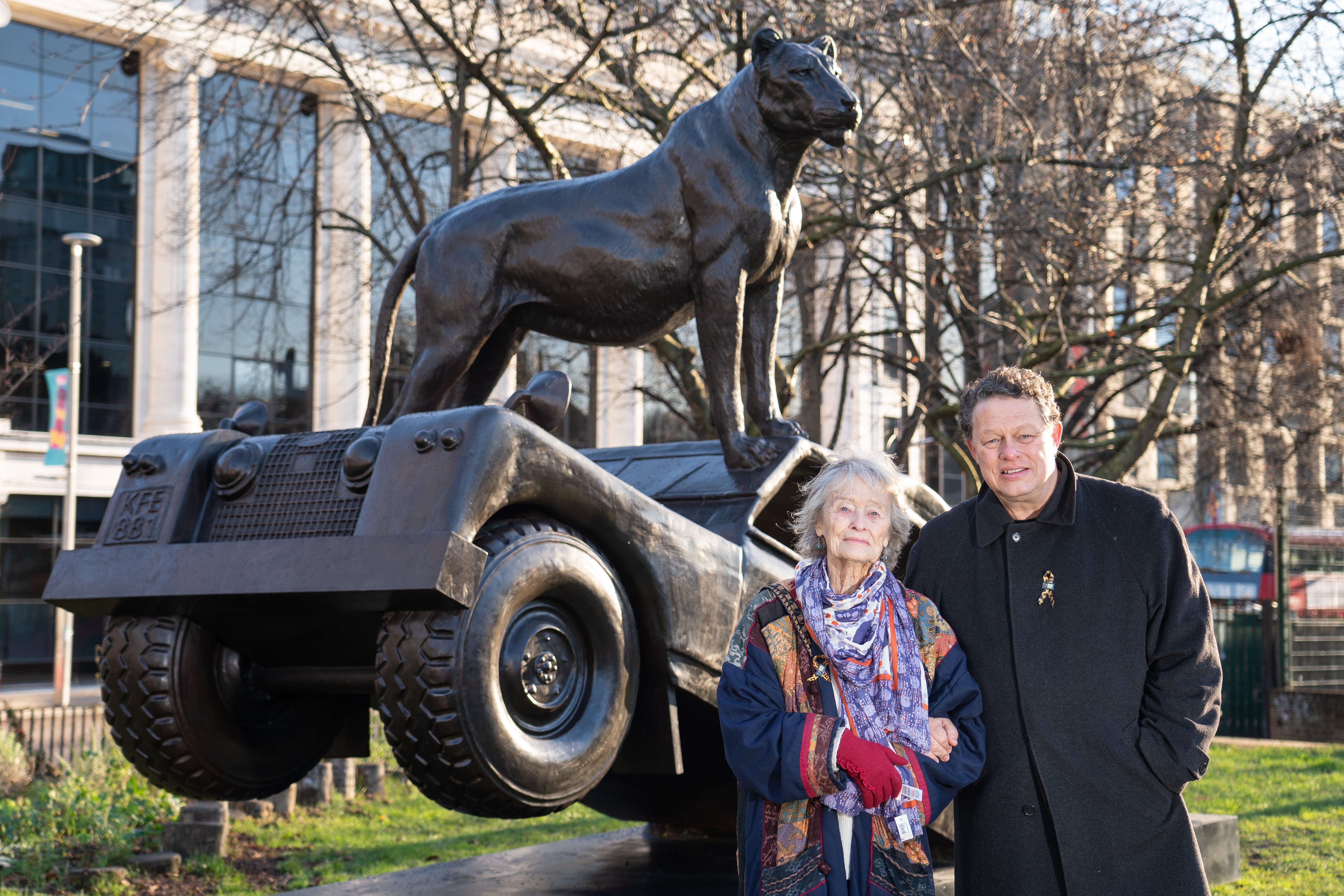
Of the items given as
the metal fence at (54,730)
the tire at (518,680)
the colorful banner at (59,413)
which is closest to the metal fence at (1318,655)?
the metal fence at (54,730)

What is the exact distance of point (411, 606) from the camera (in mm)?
3338

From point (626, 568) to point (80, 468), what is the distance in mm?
26302

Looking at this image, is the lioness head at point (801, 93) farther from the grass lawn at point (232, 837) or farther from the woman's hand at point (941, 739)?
the grass lawn at point (232, 837)

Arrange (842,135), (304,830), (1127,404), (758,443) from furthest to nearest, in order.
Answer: (1127,404) → (304,830) → (758,443) → (842,135)

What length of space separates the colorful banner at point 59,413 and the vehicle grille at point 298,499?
61.3 ft

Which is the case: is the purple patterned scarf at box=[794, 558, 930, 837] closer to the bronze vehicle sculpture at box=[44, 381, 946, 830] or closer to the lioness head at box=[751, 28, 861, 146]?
the bronze vehicle sculpture at box=[44, 381, 946, 830]

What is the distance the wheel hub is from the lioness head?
1967mm

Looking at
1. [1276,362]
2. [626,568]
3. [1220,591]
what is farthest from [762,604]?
[1220,591]

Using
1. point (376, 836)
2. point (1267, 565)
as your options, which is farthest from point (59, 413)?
point (1267, 565)

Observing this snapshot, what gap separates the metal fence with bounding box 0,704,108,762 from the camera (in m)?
10.3

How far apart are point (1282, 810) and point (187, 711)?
28.5 feet

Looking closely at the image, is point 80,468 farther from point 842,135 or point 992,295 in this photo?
point 842,135

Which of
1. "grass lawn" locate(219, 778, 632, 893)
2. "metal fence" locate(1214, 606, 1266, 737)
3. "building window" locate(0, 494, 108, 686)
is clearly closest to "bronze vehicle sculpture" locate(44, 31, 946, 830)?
"grass lawn" locate(219, 778, 632, 893)

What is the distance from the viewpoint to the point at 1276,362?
15.9 meters
